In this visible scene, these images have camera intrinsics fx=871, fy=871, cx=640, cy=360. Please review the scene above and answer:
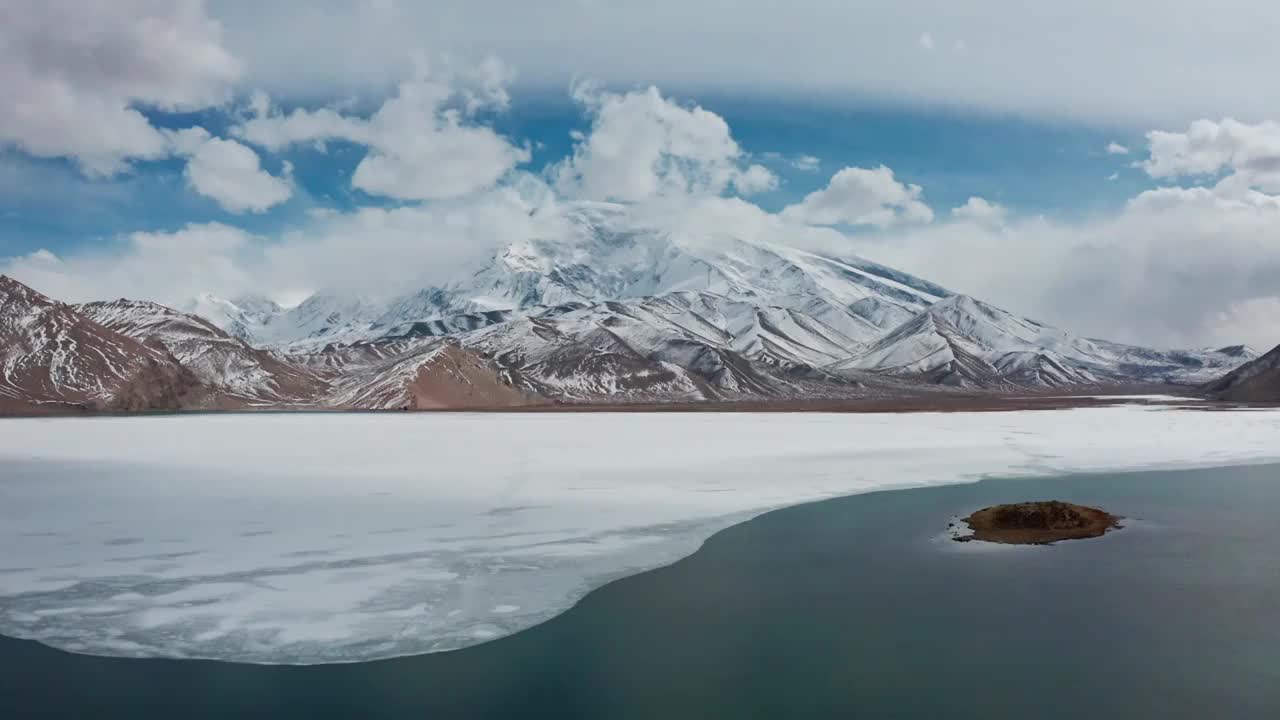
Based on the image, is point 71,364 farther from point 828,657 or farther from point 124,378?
point 828,657

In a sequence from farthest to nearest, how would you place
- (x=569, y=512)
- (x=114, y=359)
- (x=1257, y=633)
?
(x=114, y=359)
(x=569, y=512)
(x=1257, y=633)

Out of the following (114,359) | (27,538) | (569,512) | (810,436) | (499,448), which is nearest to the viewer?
(27,538)

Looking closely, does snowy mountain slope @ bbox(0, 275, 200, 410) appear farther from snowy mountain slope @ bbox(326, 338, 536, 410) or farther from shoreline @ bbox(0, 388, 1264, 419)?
snowy mountain slope @ bbox(326, 338, 536, 410)

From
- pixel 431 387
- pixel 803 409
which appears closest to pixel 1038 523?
pixel 803 409

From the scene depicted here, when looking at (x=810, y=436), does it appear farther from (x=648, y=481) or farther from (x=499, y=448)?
(x=648, y=481)

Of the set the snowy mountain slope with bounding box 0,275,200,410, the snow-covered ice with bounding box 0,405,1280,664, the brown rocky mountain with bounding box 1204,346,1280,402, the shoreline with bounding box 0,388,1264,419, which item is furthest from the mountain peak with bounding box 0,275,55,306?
the brown rocky mountain with bounding box 1204,346,1280,402

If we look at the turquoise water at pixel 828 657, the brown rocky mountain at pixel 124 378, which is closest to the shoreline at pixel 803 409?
the brown rocky mountain at pixel 124 378

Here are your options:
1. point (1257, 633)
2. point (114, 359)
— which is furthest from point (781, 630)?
point (114, 359)

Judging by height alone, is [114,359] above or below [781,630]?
above
